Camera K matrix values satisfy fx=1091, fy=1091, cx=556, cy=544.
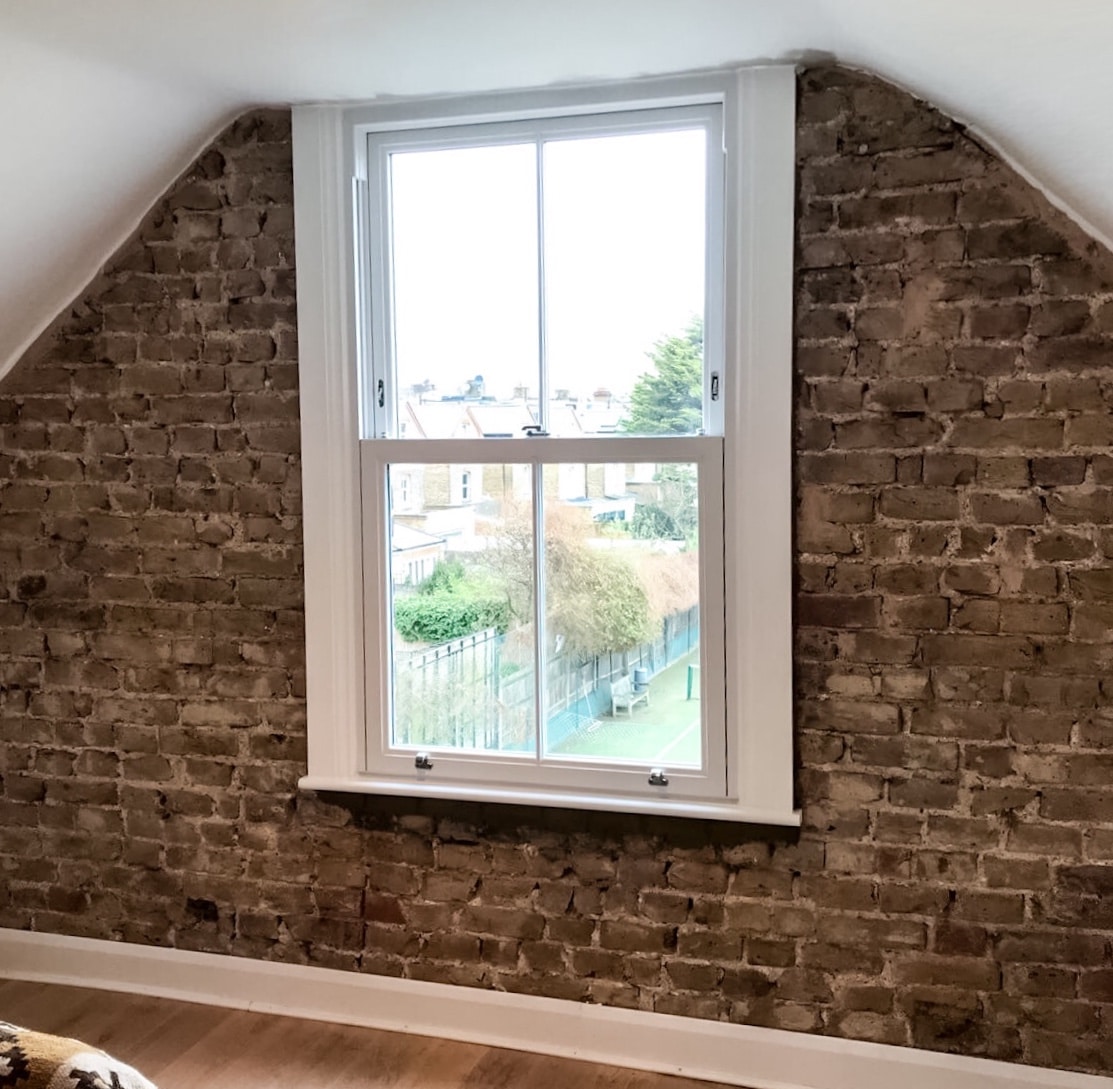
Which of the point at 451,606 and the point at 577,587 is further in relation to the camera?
the point at 451,606

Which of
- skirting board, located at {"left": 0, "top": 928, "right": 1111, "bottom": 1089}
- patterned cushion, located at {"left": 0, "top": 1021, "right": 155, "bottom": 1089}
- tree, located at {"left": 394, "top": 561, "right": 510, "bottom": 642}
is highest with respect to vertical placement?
tree, located at {"left": 394, "top": 561, "right": 510, "bottom": 642}

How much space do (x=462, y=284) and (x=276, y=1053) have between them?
2.14 metres

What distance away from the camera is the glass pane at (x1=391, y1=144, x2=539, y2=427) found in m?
2.88

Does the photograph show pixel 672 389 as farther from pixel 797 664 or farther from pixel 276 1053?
pixel 276 1053

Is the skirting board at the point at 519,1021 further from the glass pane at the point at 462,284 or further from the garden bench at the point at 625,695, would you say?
the glass pane at the point at 462,284

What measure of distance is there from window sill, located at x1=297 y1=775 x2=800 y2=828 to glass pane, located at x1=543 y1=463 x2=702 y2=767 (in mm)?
107

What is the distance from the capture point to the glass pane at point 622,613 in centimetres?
281

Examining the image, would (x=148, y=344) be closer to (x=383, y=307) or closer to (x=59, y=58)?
(x=383, y=307)

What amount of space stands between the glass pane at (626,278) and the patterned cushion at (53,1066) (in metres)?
1.83

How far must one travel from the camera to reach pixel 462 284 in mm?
2932

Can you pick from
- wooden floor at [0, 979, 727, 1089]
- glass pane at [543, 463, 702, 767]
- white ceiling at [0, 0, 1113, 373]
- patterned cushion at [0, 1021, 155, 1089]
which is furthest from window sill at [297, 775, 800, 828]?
white ceiling at [0, 0, 1113, 373]

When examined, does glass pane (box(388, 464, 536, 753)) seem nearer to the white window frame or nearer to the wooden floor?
the white window frame

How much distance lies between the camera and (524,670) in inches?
116

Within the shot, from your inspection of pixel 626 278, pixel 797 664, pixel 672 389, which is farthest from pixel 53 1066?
pixel 626 278
